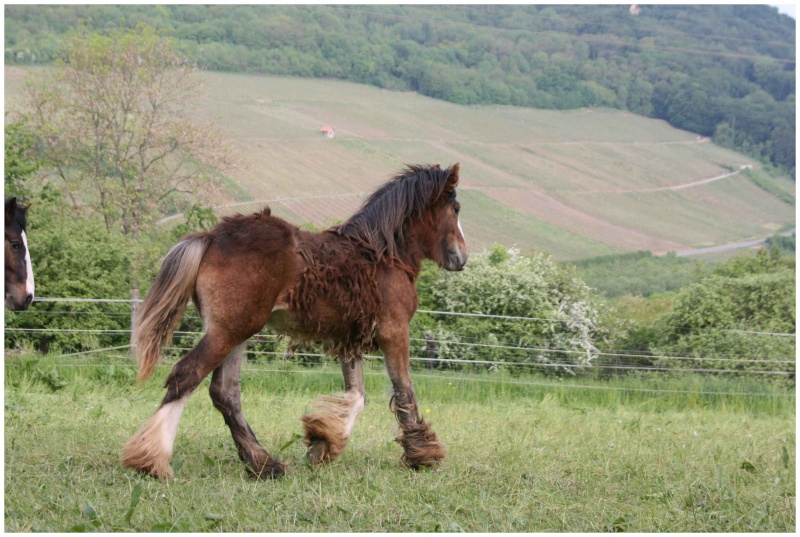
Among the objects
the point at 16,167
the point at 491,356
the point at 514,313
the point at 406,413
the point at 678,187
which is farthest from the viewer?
the point at 678,187

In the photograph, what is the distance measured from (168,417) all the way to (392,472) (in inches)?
62.1

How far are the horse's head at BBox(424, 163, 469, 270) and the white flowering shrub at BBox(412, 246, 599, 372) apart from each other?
6.28 metres

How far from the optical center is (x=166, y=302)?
504 cm

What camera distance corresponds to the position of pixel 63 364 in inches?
394

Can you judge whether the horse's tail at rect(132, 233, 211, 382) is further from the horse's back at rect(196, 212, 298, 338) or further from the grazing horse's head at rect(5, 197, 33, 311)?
the grazing horse's head at rect(5, 197, 33, 311)

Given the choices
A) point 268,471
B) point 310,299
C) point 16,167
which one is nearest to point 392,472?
point 268,471

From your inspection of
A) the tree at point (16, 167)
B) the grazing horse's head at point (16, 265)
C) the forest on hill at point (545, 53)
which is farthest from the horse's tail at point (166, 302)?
the forest on hill at point (545, 53)

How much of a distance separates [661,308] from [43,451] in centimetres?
1318

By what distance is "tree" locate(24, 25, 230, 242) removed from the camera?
18234mm

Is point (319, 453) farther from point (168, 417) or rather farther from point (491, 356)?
point (491, 356)

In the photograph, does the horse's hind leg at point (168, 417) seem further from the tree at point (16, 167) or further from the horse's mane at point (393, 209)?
the tree at point (16, 167)

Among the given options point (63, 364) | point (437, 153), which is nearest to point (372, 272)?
point (63, 364)

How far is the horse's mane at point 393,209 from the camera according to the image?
5766 mm

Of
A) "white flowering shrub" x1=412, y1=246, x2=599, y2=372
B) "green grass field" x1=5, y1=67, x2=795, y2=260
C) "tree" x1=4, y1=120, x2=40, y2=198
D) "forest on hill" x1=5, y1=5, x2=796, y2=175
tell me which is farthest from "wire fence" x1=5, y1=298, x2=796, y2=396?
"forest on hill" x1=5, y1=5, x2=796, y2=175
